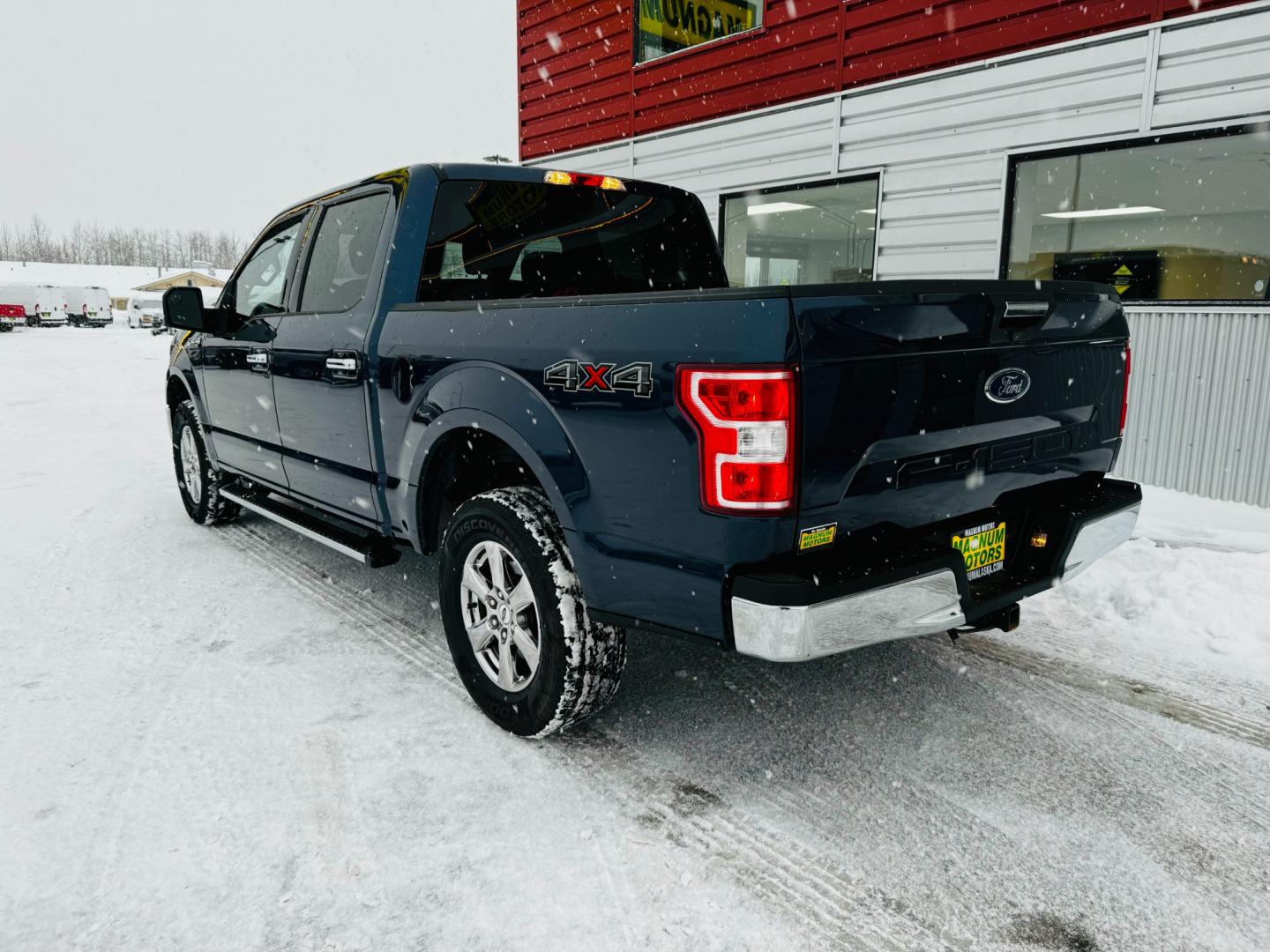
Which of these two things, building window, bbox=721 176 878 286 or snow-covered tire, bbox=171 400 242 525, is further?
building window, bbox=721 176 878 286

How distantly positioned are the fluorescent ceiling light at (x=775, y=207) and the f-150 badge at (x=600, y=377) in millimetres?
6135

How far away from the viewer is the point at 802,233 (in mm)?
7977

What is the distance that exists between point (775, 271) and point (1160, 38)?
143 inches

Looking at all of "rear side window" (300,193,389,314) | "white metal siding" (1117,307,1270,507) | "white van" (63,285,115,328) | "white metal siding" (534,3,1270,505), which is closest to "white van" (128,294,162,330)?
"white van" (63,285,115,328)

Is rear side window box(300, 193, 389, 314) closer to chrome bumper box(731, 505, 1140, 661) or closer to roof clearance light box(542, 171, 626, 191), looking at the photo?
roof clearance light box(542, 171, 626, 191)

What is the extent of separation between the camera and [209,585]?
4328 mm

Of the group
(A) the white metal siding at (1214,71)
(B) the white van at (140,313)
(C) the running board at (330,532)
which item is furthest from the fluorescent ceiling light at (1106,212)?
(B) the white van at (140,313)

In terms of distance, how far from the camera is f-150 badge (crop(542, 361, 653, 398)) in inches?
85.1

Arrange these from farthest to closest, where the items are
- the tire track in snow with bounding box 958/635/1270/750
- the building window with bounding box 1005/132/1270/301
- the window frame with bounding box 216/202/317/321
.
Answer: the building window with bounding box 1005/132/1270/301
the window frame with bounding box 216/202/317/321
the tire track in snow with bounding box 958/635/1270/750

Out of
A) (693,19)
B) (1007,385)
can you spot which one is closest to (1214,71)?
(1007,385)

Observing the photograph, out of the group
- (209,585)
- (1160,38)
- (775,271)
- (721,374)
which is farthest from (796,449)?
(775,271)

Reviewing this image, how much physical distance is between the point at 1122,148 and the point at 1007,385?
4.55 m

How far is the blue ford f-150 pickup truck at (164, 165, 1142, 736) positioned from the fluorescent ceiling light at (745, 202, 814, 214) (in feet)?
14.6

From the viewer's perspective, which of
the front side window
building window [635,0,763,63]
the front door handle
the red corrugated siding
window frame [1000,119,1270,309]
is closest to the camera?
the front door handle
